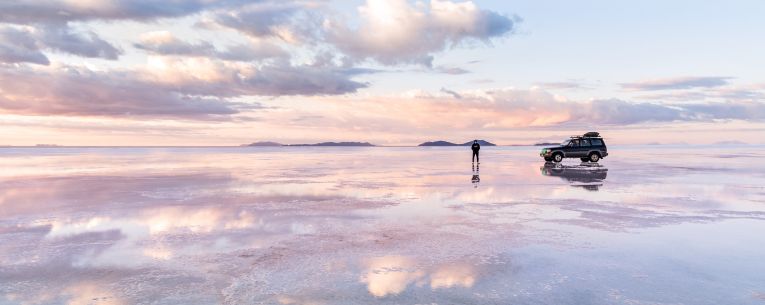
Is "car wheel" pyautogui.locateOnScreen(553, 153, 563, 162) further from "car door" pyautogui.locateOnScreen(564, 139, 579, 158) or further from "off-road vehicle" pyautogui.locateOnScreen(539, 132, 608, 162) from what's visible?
"car door" pyautogui.locateOnScreen(564, 139, 579, 158)

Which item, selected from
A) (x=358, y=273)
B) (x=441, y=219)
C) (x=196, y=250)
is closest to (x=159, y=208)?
(x=196, y=250)

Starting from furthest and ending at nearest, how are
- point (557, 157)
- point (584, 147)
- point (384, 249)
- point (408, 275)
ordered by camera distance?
point (557, 157) < point (584, 147) < point (384, 249) < point (408, 275)


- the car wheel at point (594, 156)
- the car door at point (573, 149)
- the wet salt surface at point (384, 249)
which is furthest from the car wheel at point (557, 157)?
the wet salt surface at point (384, 249)

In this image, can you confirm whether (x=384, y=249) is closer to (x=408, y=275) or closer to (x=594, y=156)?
(x=408, y=275)

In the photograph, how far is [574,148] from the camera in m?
35.4

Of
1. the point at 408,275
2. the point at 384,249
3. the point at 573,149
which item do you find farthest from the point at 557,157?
the point at 408,275

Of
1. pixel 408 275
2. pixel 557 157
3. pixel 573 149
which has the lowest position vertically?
pixel 408 275

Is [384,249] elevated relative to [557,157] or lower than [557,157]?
lower

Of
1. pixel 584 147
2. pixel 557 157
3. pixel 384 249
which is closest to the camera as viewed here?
pixel 384 249

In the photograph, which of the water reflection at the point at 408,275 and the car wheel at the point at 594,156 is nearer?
the water reflection at the point at 408,275

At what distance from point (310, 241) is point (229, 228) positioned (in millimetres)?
2360

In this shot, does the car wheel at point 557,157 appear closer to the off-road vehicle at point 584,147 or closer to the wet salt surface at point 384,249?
the off-road vehicle at point 584,147

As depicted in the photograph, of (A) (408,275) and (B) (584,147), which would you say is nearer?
(A) (408,275)

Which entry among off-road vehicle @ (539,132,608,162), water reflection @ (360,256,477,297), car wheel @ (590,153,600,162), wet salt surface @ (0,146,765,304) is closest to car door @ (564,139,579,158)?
off-road vehicle @ (539,132,608,162)
